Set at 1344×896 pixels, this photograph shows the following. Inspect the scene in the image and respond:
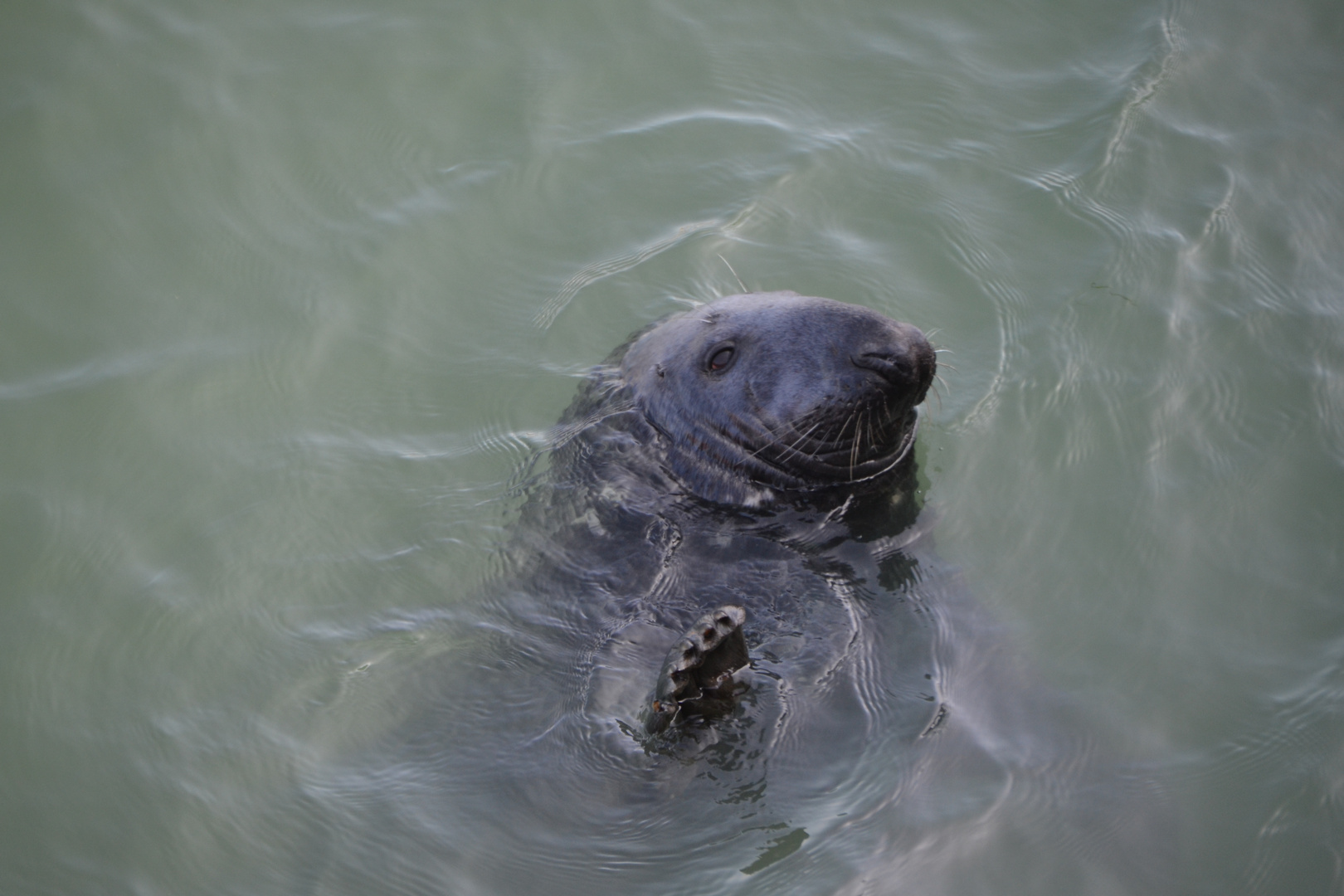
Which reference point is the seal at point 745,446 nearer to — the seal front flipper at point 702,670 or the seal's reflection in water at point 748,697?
the seal's reflection in water at point 748,697

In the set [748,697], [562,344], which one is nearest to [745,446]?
[748,697]

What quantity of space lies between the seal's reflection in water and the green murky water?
7 cm

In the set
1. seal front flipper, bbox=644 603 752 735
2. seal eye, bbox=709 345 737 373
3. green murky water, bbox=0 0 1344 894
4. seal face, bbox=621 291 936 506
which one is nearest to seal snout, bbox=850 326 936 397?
seal face, bbox=621 291 936 506

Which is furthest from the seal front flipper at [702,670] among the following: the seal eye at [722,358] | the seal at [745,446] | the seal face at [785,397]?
the seal eye at [722,358]

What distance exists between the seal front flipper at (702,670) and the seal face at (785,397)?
1273 millimetres

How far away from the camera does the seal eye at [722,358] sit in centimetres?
586

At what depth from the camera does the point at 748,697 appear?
4883 mm

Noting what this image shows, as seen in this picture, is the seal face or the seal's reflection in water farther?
the seal face

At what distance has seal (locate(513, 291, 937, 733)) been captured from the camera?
213 inches

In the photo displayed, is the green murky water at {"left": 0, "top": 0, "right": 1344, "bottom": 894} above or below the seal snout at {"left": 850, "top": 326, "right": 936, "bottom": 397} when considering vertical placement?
below

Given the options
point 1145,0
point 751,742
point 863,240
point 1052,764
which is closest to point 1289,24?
point 1145,0

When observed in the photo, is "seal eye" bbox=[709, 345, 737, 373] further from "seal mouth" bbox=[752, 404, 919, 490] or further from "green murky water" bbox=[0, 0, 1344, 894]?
"green murky water" bbox=[0, 0, 1344, 894]

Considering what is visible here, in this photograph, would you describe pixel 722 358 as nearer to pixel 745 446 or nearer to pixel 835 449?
pixel 745 446

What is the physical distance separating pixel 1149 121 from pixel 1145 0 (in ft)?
5.04
